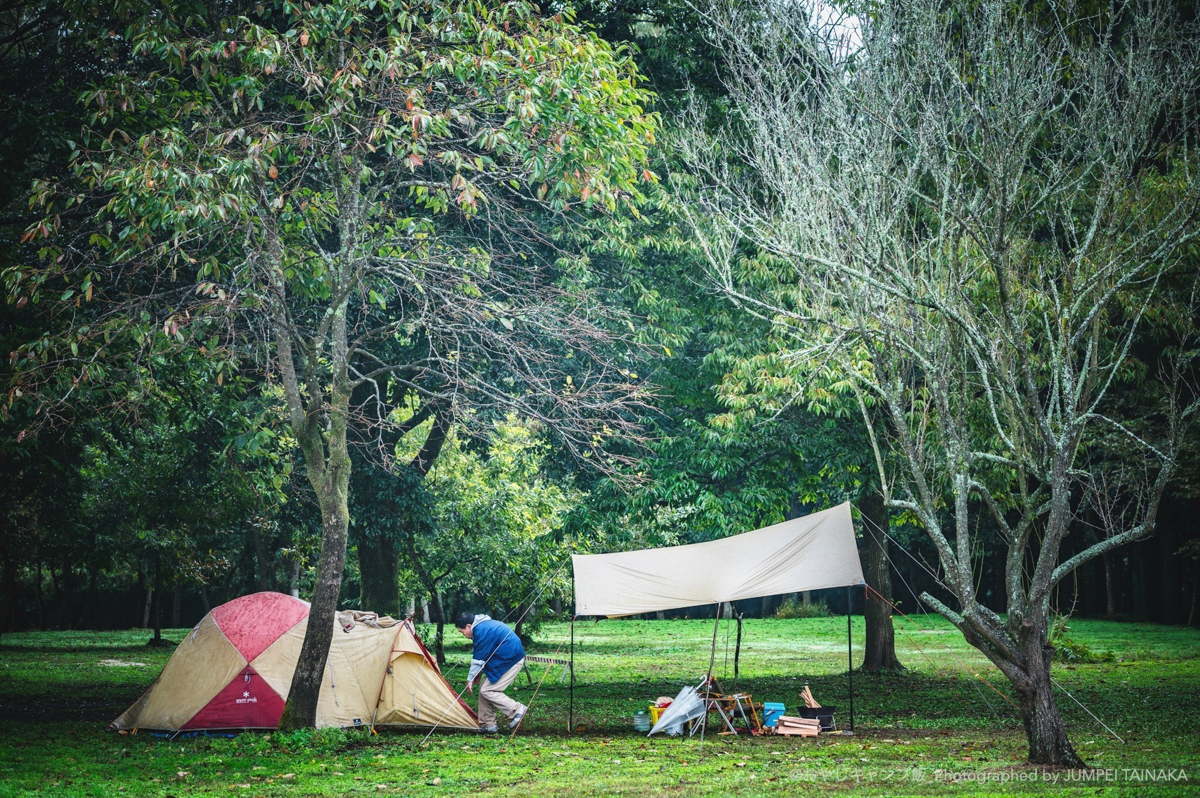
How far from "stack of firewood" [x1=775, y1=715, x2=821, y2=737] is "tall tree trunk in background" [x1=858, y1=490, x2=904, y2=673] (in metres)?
6.35

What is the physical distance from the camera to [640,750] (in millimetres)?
10844

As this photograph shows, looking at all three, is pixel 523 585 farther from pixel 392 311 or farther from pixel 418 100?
Answer: pixel 418 100

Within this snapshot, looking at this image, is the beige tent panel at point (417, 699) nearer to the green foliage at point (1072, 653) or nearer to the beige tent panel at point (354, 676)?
the beige tent panel at point (354, 676)

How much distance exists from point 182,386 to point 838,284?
Answer: 864 cm

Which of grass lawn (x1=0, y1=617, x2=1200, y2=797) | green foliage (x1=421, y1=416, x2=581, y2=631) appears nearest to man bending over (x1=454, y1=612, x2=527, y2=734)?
grass lawn (x1=0, y1=617, x2=1200, y2=797)

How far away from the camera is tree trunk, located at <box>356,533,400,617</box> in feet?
62.4

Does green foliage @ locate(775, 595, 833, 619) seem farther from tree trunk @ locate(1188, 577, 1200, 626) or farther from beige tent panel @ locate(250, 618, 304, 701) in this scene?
beige tent panel @ locate(250, 618, 304, 701)

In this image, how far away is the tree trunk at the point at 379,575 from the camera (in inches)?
749

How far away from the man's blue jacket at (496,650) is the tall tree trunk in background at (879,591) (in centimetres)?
800

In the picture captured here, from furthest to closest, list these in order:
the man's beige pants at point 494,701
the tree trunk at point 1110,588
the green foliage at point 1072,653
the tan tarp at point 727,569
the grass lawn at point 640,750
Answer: the tree trunk at point 1110,588, the green foliage at point 1072,653, the tan tarp at point 727,569, the man's beige pants at point 494,701, the grass lawn at point 640,750

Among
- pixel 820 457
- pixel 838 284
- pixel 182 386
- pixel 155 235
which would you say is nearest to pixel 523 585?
pixel 820 457

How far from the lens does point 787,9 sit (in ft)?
33.2

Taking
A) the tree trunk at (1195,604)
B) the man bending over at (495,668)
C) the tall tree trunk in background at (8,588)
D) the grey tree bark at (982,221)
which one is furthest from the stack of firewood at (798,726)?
the tree trunk at (1195,604)

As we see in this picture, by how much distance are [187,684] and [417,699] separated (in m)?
2.77
